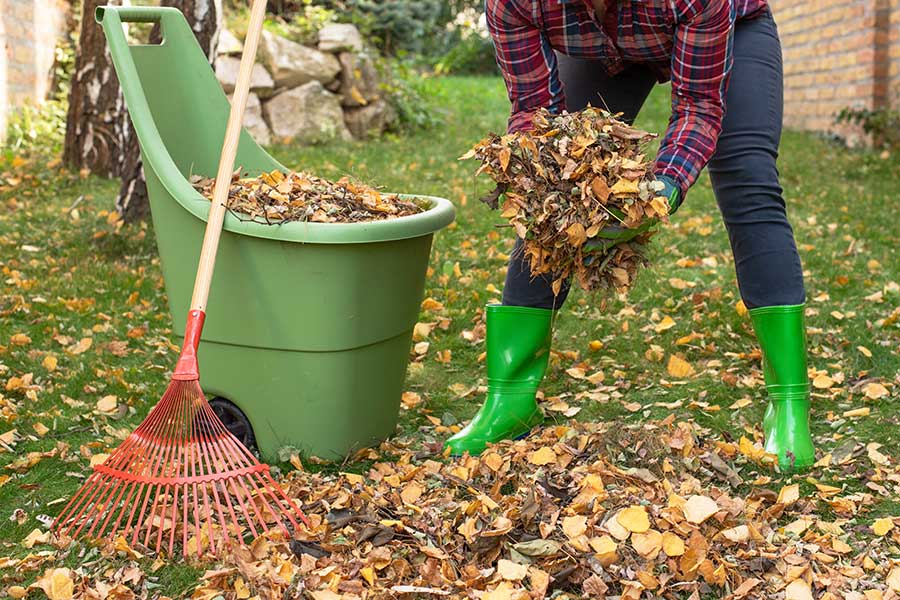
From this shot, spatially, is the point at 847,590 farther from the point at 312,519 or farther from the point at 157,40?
the point at 157,40

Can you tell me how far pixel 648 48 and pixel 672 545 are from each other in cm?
103

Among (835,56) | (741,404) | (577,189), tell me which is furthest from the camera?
(835,56)

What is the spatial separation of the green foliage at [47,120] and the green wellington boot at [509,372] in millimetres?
4736

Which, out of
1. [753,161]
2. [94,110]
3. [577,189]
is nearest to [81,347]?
[577,189]

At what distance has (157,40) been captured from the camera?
13.9 feet

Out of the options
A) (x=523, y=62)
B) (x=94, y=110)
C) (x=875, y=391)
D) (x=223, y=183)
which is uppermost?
(x=94, y=110)

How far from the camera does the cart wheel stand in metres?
2.36

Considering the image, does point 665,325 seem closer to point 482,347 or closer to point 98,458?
point 482,347

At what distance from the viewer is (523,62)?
2125 mm

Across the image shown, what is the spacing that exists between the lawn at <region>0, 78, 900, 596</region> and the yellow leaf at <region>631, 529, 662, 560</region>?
0.48 meters

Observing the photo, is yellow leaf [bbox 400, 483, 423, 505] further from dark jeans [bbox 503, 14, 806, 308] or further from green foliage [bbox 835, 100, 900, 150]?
green foliage [bbox 835, 100, 900, 150]

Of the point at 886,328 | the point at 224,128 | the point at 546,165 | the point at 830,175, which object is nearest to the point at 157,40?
the point at 224,128

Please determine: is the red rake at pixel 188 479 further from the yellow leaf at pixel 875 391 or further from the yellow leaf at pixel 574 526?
the yellow leaf at pixel 875 391

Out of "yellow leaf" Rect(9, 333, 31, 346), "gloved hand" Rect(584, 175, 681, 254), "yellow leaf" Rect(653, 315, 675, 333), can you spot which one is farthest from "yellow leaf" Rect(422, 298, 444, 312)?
"gloved hand" Rect(584, 175, 681, 254)
